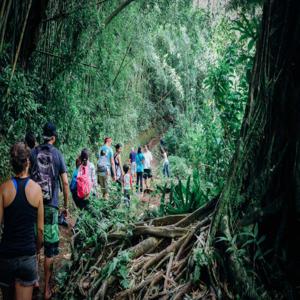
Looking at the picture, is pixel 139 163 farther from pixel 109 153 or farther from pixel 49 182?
pixel 49 182

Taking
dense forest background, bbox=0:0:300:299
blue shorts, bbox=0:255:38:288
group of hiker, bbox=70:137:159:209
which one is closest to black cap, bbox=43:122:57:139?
dense forest background, bbox=0:0:300:299

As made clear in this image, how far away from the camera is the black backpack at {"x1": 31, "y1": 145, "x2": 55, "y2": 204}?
4048 millimetres

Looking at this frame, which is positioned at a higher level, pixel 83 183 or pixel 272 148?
pixel 272 148

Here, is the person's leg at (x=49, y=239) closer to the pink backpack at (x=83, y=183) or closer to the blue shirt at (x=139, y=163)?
the pink backpack at (x=83, y=183)

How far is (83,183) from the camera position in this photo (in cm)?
597

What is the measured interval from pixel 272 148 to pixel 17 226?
2048mm

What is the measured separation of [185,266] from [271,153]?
3.96 feet

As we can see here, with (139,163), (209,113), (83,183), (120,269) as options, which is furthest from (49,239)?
(139,163)

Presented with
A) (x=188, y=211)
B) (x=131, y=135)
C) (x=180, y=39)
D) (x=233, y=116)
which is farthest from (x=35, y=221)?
(x=180, y=39)

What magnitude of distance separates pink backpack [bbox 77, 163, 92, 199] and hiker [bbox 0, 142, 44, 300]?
2971 millimetres

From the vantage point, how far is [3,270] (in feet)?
9.49

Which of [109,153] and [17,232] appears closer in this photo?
[17,232]

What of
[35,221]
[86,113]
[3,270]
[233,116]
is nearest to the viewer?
[3,270]

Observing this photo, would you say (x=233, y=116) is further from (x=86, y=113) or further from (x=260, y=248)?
(x=86, y=113)
